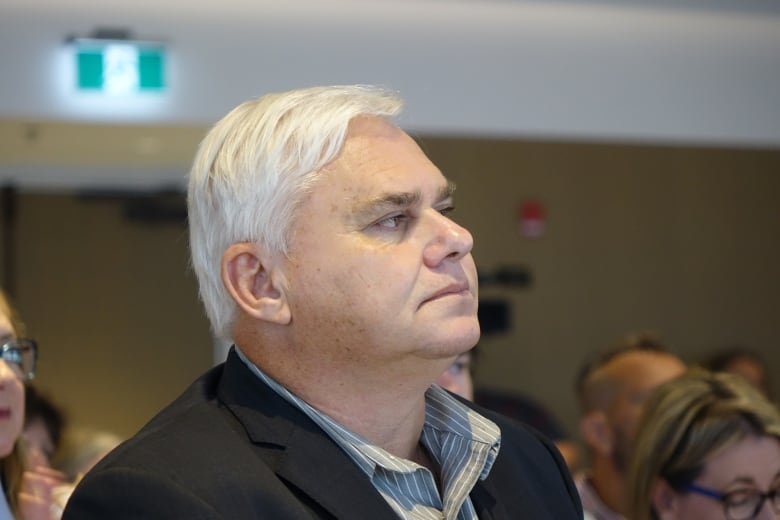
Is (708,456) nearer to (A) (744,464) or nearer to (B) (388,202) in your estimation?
(A) (744,464)

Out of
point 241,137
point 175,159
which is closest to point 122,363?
point 175,159

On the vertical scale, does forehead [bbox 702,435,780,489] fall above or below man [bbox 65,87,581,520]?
below

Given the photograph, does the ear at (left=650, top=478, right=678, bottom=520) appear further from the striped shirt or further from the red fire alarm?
the red fire alarm

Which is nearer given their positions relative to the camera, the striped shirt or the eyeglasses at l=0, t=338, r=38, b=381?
the striped shirt

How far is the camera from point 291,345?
1.81m

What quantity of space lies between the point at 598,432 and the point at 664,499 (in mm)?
1083

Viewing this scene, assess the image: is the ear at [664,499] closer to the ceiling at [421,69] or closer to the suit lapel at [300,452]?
the suit lapel at [300,452]

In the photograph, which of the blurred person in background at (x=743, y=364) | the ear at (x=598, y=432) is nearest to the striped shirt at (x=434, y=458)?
the ear at (x=598, y=432)

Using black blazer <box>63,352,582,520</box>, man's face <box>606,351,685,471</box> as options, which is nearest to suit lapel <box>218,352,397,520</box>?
black blazer <box>63,352,582,520</box>

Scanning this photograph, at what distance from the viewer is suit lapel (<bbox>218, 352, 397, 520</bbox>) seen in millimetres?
1646

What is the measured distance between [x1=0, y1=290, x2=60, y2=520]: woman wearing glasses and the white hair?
0.76 m

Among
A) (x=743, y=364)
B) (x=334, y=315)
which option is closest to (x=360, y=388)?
(x=334, y=315)

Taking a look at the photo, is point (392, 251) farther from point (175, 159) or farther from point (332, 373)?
point (175, 159)

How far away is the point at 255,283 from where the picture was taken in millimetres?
1846
